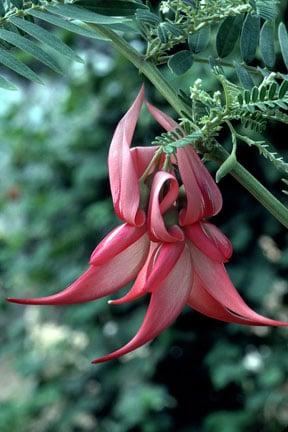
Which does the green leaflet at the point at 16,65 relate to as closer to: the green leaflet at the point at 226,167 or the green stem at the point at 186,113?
the green stem at the point at 186,113

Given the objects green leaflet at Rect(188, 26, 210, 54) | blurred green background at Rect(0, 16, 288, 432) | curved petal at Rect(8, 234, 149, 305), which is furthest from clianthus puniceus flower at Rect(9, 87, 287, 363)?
blurred green background at Rect(0, 16, 288, 432)

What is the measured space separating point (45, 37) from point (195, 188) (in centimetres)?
17

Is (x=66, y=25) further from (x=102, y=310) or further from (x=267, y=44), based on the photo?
(x=102, y=310)

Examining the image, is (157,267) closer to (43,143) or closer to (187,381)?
(187,381)

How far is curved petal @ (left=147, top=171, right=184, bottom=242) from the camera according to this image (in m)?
0.61

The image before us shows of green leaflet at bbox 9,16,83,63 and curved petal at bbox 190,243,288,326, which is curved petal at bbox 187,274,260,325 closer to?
curved petal at bbox 190,243,288,326

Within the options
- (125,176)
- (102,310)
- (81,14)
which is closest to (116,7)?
(81,14)

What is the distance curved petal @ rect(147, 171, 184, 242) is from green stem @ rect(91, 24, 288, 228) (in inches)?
1.5

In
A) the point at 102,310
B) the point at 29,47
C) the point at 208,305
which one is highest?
the point at 29,47

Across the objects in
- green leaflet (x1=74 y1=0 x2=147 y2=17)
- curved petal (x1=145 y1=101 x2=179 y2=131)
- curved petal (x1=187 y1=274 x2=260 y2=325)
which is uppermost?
green leaflet (x1=74 y1=0 x2=147 y2=17)

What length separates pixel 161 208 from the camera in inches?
24.6

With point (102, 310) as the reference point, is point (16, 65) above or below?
above

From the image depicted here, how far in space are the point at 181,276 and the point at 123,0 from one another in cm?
20

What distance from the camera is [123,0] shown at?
0.68m
